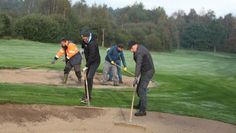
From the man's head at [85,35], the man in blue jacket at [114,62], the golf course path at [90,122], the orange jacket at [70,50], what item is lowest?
the golf course path at [90,122]

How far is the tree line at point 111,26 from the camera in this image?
74.8 meters

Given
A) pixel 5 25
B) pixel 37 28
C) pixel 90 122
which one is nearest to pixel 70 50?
pixel 90 122

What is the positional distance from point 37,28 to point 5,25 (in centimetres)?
584

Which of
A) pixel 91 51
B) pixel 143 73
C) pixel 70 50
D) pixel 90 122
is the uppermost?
pixel 91 51

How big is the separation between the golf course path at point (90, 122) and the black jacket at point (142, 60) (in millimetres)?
1361

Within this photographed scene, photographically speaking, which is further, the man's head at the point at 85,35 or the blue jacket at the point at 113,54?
the blue jacket at the point at 113,54

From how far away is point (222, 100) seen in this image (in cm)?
1859

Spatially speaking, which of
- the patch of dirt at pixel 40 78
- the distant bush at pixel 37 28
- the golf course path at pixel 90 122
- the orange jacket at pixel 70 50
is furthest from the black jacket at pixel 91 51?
the distant bush at pixel 37 28

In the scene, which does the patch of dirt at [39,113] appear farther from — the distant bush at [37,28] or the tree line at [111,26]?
the distant bush at [37,28]

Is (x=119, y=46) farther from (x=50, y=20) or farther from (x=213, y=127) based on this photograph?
(x=50, y=20)

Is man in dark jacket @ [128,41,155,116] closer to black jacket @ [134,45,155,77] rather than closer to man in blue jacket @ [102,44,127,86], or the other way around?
black jacket @ [134,45,155,77]

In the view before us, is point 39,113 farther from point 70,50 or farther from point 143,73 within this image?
point 70,50

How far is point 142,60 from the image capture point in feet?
41.8

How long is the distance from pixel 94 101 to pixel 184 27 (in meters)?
124
